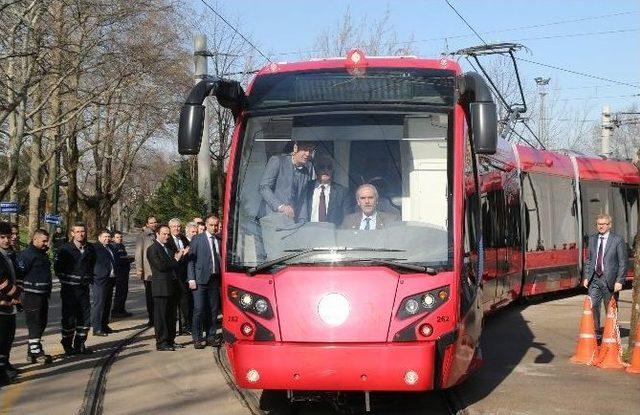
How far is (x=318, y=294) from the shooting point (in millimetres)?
7508

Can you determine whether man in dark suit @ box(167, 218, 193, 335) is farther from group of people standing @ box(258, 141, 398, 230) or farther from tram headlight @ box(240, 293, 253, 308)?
tram headlight @ box(240, 293, 253, 308)

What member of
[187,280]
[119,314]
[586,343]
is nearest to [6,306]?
[187,280]

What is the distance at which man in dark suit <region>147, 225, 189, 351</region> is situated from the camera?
1290cm

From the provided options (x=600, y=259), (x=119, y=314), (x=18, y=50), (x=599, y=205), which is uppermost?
(x=18, y=50)

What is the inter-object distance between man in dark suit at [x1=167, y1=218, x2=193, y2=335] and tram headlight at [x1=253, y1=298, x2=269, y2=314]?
5928mm

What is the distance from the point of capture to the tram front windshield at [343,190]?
7.79 metres

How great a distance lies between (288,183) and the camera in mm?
8180

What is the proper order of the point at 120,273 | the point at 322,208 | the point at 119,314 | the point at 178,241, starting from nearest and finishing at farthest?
the point at 322,208
the point at 178,241
the point at 120,273
the point at 119,314

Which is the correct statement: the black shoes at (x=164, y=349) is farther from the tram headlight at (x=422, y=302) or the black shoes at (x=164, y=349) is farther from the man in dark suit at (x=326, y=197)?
the tram headlight at (x=422, y=302)

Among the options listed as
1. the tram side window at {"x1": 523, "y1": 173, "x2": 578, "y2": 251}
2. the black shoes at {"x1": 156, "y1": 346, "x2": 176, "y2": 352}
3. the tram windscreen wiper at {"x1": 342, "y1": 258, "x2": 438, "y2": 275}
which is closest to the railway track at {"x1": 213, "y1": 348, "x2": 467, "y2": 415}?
the tram windscreen wiper at {"x1": 342, "y1": 258, "x2": 438, "y2": 275}

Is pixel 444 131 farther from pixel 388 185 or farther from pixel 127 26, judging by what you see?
pixel 127 26

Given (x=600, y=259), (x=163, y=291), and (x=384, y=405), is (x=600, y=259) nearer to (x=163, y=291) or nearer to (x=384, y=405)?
(x=384, y=405)

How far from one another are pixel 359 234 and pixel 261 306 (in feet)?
3.13

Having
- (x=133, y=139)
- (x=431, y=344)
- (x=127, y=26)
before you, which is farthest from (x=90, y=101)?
(x=133, y=139)
